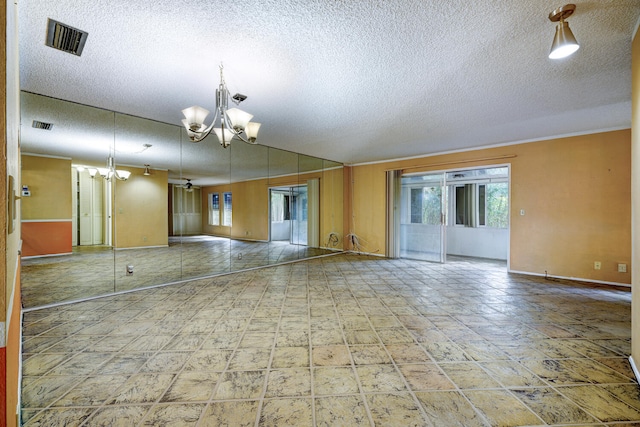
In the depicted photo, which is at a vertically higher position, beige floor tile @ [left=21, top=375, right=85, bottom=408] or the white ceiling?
the white ceiling

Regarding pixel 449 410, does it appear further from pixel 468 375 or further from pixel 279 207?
pixel 279 207

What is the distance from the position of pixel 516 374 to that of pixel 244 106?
3796mm

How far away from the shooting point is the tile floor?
5.20 ft

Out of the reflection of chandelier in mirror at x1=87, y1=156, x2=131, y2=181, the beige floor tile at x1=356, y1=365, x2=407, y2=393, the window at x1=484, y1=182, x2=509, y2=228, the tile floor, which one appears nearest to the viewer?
the tile floor

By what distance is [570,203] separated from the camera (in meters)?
4.65

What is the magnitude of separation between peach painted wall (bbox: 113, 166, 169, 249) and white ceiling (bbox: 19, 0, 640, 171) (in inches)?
32.1

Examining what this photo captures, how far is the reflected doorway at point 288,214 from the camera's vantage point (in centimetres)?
623

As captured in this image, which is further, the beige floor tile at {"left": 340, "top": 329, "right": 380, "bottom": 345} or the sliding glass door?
the sliding glass door

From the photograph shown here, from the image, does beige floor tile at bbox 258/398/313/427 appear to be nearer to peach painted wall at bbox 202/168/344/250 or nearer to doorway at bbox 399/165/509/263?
peach painted wall at bbox 202/168/344/250

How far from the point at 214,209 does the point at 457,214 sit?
20.2 feet

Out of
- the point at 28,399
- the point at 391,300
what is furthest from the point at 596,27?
the point at 28,399

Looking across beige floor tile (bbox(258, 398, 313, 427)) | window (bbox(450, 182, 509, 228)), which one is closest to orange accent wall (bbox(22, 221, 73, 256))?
beige floor tile (bbox(258, 398, 313, 427))

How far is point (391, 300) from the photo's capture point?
11.6 feet

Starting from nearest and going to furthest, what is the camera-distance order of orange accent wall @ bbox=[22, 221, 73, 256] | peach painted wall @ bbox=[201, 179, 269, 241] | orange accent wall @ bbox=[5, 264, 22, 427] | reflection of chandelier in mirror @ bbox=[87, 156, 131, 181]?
orange accent wall @ bbox=[5, 264, 22, 427] < orange accent wall @ bbox=[22, 221, 73, 256] < reflection of chandelier in mirror @ bbox=[87, 156, 131, 181] < peach painted wall @ bbox=[201, 179, 269, 241]
